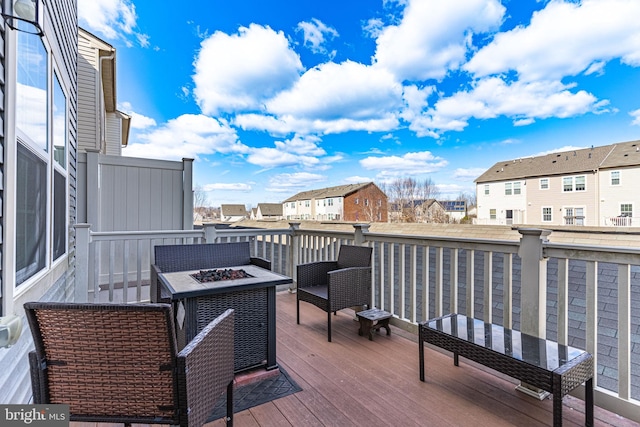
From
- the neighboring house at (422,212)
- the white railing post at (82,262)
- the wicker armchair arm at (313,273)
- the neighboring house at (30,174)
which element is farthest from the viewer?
the neighboring house at (422,212)

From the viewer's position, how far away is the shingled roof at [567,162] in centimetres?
1933

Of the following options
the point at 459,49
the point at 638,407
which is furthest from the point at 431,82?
the point at 638,407

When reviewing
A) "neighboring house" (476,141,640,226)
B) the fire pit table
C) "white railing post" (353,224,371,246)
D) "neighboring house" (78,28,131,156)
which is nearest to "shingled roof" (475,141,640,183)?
"neighboring house" (476,141,640,226)

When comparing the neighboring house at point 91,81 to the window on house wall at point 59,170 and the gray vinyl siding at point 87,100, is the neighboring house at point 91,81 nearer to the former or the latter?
the gray vinyl siding at point 87,100

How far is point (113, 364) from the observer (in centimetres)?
127

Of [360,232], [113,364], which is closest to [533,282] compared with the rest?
[360,232]

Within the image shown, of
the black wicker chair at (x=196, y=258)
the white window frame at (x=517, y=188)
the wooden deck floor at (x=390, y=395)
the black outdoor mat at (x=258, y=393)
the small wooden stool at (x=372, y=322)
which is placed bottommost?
the black outdoor mat at (x=258, y=393)

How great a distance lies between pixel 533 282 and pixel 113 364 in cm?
247

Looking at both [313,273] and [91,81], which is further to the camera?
[91,81]

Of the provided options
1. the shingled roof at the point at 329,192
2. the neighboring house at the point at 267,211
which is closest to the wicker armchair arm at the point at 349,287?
the shingled roof at the point at 329,192

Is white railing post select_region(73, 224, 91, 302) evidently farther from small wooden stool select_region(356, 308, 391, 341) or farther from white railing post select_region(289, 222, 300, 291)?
small wooden stool select_region(356, 308, 391, 341)

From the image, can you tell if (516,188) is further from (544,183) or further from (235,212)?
(235,212)

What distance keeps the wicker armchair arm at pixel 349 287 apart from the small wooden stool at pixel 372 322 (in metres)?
0.19

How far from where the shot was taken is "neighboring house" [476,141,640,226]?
19.0 meters
